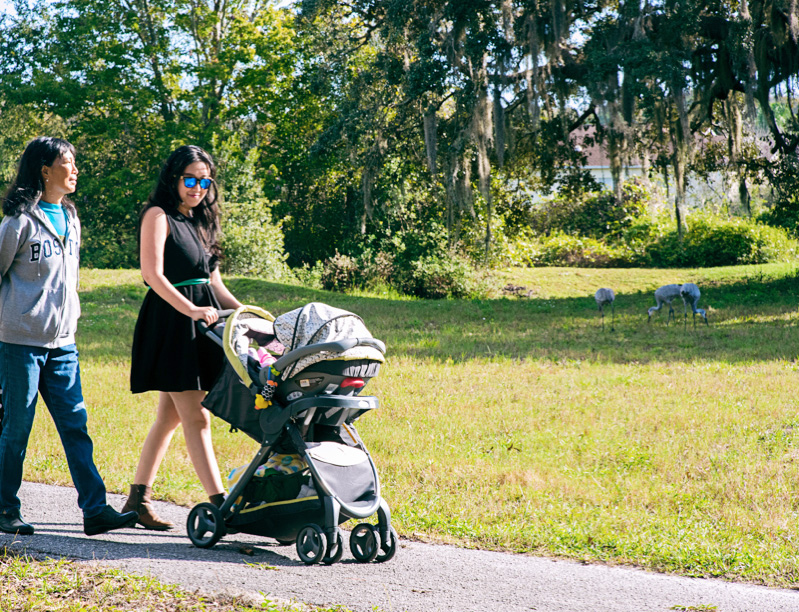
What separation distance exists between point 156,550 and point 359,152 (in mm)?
16735

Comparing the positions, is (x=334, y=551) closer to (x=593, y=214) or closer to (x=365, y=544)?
(x=365, y=544)

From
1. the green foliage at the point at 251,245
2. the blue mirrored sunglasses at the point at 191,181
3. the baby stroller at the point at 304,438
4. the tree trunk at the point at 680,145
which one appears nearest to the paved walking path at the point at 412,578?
the baby stroller at the point at 304,438

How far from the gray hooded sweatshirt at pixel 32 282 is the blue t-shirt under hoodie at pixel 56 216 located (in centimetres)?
5

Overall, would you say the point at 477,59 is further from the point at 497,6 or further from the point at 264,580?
the point at 264,580

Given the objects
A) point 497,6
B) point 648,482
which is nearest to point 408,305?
point 497,6

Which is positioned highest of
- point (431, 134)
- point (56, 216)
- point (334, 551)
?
point (431, 134)

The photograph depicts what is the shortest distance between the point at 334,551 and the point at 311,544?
0.13 m

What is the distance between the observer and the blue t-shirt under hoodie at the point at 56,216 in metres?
4.58

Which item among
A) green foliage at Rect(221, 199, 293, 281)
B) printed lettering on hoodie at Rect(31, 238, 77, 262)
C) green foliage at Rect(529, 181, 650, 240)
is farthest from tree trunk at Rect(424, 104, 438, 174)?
printed lettering on hoodie at Rect(31, 238, 77, 262)

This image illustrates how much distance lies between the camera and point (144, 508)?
476 centimetres

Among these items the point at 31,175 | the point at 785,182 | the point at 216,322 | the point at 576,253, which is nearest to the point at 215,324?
the point at 216,322

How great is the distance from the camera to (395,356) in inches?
441

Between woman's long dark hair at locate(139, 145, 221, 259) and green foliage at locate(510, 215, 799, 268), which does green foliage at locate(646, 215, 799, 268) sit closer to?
green foliage at locate(510, 215, 799, 268)

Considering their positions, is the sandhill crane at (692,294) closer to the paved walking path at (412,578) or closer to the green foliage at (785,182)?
the green foliage at (785,182)
